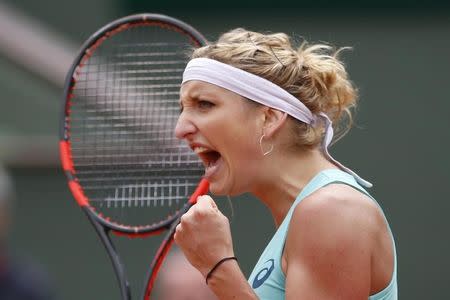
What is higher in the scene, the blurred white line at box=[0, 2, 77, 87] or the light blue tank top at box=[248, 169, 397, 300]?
the blurred white line at box=[0, 2, 77, 87]

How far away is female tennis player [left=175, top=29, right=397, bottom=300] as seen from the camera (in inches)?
105

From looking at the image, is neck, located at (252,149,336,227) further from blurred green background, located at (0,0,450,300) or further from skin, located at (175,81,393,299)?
blurred green background, located at (0,0,450,300)

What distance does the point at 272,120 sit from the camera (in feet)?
9.64

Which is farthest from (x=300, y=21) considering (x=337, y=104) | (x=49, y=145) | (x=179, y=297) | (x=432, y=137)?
(x=337, y=104)

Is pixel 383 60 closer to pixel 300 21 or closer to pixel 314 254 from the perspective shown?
pixel 300 21

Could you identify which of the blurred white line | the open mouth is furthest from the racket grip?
the blurred white line

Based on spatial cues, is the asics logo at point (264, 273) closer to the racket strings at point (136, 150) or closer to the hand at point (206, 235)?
the hand at point (206, 235)

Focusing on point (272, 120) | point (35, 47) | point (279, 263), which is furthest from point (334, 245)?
point (35, 47)

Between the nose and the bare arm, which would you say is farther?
the nose

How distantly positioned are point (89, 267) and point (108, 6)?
1.61 metres

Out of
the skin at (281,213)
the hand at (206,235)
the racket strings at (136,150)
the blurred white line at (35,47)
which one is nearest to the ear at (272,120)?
the skin at (281,213)

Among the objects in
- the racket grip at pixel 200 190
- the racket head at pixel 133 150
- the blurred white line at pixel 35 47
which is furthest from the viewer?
the blurred white line at pixel 35 47

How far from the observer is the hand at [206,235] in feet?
9.09

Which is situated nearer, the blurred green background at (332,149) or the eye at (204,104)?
the eye at (204,104)
